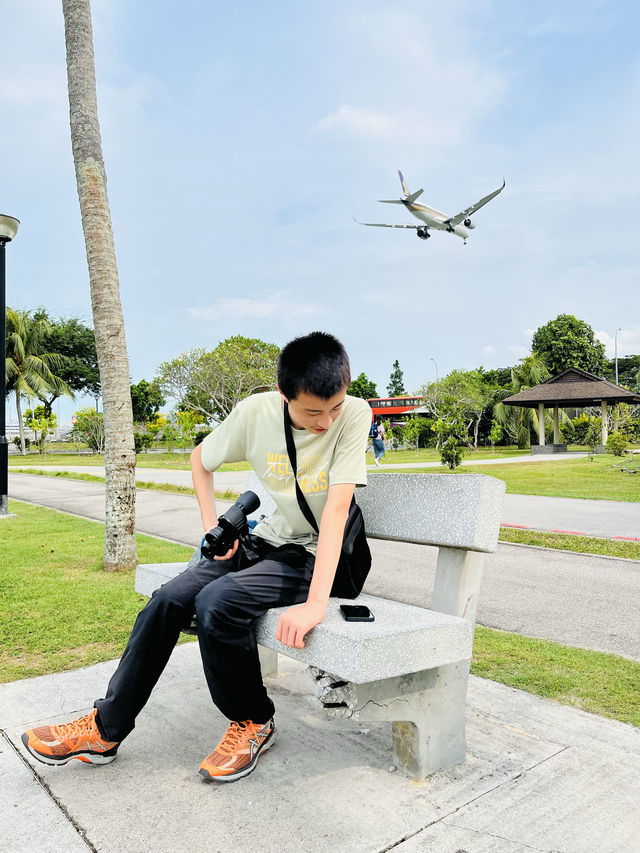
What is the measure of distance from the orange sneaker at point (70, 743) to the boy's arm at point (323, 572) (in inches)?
29.8

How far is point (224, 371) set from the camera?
143ft

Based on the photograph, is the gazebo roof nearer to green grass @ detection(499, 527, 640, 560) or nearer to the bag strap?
green grass @ detection(499, 527, 640, 560)

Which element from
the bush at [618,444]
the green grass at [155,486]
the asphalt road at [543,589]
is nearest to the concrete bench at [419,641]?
the asphalt road at [543,589]

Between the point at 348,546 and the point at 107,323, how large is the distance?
373 centimetres

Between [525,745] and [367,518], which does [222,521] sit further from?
[525,745]

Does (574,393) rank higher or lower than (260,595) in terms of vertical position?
higher

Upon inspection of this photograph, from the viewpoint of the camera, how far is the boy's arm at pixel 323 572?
1918mm

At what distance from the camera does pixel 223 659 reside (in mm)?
2066

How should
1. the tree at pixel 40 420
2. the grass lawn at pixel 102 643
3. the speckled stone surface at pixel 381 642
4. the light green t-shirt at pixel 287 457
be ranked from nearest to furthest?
the speckled stone surface at pixel 381 642 → the light green t-shirt at pixel 287 457 → the grass lawn at pixel 102 643 → the tree at pixel 40 420

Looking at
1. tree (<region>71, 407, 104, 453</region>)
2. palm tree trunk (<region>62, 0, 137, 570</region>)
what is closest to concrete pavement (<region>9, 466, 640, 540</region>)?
palm tree trunk (<region>62, 0, 137, 570</region>)

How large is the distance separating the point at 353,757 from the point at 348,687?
0.48 meters

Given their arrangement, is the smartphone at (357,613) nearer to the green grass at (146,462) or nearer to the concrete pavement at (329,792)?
the concrete pavement at (329,792)

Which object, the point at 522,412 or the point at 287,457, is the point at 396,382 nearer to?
the point at 522,412

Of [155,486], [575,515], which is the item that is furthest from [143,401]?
[575,515]
